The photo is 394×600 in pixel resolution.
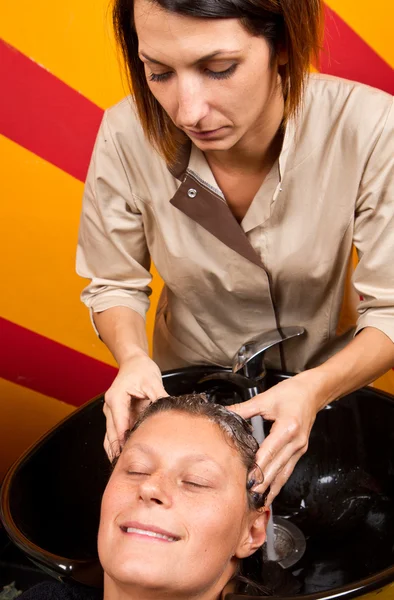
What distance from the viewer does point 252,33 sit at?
133 cm

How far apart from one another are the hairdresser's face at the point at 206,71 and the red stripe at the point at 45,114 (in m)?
1.02

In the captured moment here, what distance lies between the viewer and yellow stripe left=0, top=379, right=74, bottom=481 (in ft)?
8.61

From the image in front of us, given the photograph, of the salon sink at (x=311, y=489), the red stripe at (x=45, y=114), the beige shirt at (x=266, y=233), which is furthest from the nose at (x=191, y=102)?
the red stripe at (x=45, y=114)

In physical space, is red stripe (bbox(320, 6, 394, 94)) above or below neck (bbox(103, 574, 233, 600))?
above

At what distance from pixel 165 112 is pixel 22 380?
134cm

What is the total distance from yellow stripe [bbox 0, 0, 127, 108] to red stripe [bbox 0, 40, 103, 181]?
0.03 m

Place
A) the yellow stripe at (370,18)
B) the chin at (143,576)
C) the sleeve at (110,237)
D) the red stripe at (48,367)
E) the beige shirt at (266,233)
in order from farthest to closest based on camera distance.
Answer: the red stripe at (48,367), the yellow stripe at (370,18), the sleeve at (110,237), the beige shirt at (266,233), the chin at (143,576)

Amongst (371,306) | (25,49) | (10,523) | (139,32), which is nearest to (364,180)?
(371,306)

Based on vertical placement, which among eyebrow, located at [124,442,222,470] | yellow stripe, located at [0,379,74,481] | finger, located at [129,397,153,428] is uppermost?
finger, located at [129,397,153,428]

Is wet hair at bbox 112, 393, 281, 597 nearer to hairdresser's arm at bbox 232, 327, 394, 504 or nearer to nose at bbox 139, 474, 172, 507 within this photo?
hairdresser's arm at bbox 232, 327, 394, 504

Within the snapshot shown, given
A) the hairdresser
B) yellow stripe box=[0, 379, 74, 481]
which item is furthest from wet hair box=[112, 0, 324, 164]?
yellow stripe box=[0, 379, 74, 481]

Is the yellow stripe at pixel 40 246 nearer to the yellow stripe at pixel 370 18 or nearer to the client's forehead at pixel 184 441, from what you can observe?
the yellow stripe at pixel 370 18

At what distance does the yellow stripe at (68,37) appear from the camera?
7.40ft

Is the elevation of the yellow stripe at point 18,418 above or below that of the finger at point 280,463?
below
